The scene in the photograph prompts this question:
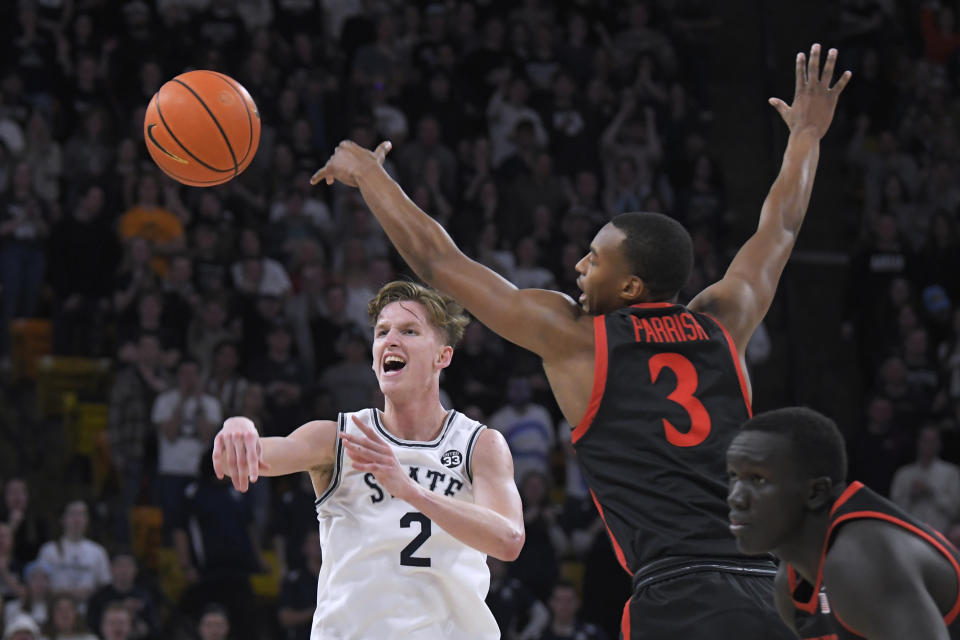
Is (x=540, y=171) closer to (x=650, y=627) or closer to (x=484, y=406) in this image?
(x=484, y=406)

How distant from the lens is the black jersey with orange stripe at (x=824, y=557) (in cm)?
302

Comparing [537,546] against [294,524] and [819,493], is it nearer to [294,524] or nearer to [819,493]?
[294,524]

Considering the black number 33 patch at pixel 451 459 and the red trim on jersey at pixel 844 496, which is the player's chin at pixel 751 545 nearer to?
the red trim on jersey at pixel 844 496

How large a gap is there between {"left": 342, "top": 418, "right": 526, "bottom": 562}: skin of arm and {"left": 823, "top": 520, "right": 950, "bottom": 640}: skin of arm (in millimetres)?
1313

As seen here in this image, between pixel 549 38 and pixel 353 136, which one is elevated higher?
pixel 549 38

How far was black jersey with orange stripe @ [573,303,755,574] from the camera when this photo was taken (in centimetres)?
372

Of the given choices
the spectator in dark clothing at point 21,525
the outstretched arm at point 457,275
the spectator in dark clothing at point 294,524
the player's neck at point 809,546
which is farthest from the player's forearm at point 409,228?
the spectator in dark clothing at point 21,525

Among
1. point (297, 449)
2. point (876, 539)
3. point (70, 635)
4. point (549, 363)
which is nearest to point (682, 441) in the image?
point (549, 363)

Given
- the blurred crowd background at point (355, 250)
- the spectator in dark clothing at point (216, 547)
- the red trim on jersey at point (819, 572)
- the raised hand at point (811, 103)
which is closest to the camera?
the red trim on jersey at point (819, 572)

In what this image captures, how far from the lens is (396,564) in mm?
4449

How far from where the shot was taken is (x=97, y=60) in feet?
41.5

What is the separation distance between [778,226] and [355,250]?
275 inches

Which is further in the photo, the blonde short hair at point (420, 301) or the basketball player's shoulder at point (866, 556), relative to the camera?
the blonde short hair at point (420, 301)

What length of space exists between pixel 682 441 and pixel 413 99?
391 inches
